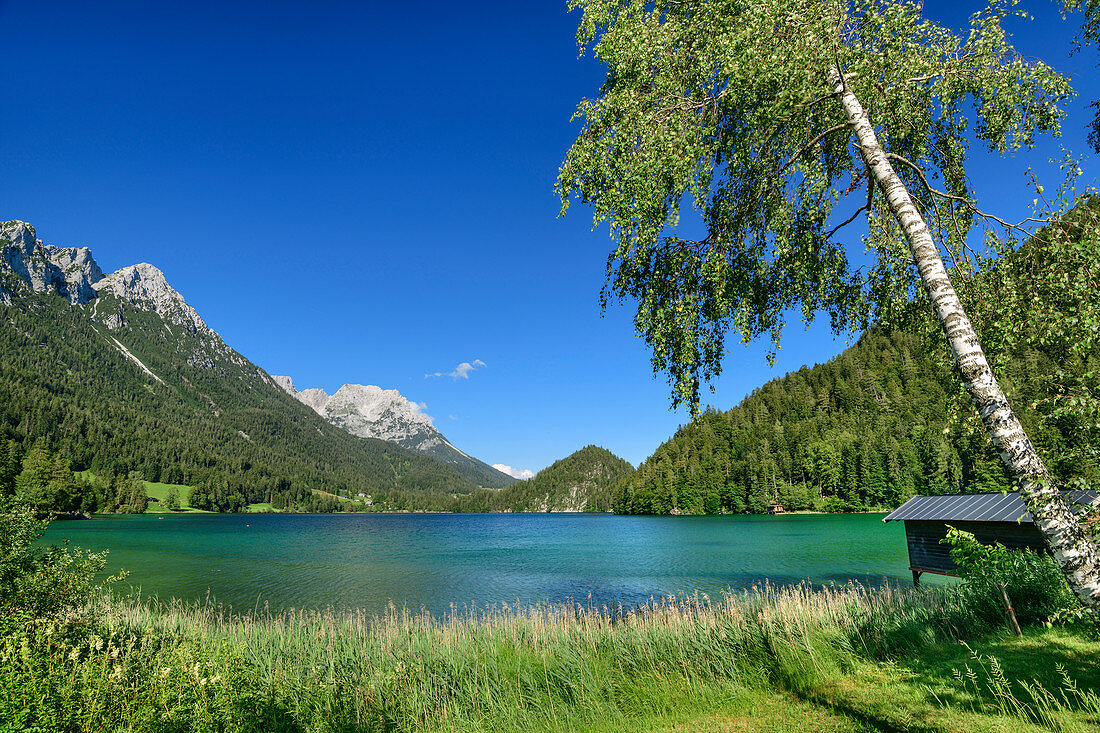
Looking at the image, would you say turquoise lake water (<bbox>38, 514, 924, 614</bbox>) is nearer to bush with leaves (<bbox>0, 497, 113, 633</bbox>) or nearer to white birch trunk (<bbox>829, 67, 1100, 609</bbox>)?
bush with leaves (<bbox>0, 497, 113, 633</bbox>)

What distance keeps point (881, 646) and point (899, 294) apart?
21.9 feet

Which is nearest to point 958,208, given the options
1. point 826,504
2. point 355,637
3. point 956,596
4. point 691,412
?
point 691,412

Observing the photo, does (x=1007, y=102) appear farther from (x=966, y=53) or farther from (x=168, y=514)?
(x=168, y=514)

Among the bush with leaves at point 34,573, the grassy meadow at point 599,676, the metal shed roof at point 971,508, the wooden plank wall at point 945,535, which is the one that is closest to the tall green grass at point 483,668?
the grassy meadow at point 599,676

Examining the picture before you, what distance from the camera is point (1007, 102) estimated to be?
301 inches

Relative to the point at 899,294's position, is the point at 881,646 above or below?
below

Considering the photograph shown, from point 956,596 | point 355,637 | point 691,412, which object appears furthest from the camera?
point 956,596

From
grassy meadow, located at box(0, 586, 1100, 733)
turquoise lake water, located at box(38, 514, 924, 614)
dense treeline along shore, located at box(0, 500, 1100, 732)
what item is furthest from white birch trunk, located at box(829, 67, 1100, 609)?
turquoise lake water, located at box(38, 514, 924, 614)

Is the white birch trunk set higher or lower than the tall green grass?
higher

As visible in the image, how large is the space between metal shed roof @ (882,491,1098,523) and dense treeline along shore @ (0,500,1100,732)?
12.2 feet

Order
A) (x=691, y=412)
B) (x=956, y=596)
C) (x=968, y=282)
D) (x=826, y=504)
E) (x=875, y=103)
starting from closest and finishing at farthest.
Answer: (x=968, y=282) → (x=875, y=103) → (x=691, y=412) → (x=956, y=596) → (x=826, y=504)

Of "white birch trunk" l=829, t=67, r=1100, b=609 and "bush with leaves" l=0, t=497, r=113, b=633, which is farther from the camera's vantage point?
"bush with leaves" l=0, t=497, r=113, b=633

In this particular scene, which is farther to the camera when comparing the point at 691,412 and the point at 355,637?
the point at 355,637

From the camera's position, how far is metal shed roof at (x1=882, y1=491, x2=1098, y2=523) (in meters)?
14.0
